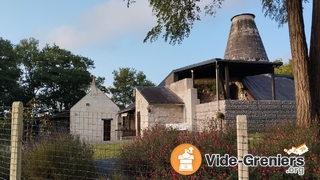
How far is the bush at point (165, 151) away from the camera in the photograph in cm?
455

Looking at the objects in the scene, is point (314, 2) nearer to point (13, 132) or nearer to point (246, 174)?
point (246, 174)

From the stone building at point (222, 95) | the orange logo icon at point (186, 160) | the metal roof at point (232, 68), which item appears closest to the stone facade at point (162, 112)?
the stone building at point (222, 95)

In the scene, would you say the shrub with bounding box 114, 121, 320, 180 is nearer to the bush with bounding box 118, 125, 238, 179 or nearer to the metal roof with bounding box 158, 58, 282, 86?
the bush with bounding box 118, 125, 238, 179

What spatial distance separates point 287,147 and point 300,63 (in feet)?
8.25

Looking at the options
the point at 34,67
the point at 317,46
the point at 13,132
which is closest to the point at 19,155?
the point at 13,132

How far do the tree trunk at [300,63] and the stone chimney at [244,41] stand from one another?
79.3ft

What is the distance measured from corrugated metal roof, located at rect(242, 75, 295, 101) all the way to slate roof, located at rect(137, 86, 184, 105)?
204 inches

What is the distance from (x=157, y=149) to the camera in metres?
5.45

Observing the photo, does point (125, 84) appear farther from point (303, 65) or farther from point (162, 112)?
point (303, 65)

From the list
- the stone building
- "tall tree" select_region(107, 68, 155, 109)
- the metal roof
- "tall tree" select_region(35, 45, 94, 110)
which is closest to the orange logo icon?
the stone building

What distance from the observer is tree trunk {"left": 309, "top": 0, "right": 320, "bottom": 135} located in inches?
258

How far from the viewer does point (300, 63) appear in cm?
659

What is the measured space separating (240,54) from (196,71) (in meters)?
10.3

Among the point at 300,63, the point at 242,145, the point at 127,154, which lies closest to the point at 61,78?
the point at 127,154
